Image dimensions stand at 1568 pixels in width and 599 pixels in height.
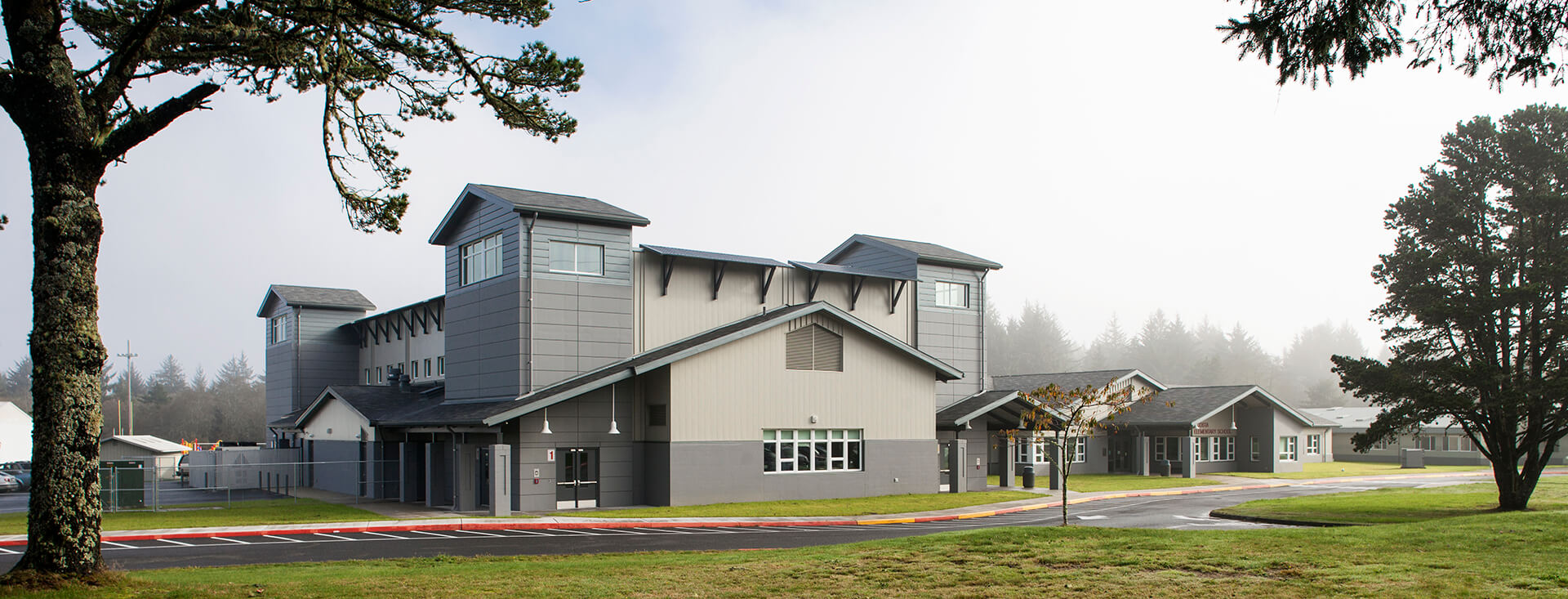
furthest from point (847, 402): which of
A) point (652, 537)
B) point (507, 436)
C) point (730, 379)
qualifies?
point (652, 537)

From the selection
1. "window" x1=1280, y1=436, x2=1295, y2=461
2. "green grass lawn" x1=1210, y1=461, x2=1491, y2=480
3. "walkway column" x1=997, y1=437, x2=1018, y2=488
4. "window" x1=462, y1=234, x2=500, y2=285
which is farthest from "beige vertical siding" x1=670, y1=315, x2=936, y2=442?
"window" x1=1280, y1=436, x2=1295, y2=461

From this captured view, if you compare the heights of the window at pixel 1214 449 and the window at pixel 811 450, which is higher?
the window at pixel 811 450

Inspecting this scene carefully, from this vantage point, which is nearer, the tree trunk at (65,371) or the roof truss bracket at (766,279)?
the tree trunk at (65,371)

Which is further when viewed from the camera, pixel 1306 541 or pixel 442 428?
pixel 442 428

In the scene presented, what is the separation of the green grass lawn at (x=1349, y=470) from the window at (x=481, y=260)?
1474 inches

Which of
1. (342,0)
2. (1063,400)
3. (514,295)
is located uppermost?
(342,0)

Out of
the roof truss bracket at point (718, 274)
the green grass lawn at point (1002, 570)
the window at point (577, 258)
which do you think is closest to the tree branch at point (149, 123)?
the green grass lawn at point (1002, 570)

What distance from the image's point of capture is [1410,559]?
13586 millimetres

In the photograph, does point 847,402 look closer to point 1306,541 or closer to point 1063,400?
point 1063,400

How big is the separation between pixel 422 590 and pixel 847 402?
24.1 m

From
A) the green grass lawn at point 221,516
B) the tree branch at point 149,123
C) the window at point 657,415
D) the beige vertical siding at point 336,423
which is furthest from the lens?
the beige vertical siding at point 336,423

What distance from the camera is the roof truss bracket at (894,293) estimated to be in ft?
137

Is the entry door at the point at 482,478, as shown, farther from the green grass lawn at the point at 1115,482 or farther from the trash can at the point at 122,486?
the green grass lawn at the point at 1115,482

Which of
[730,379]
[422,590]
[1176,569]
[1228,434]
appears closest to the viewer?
[422,590]
